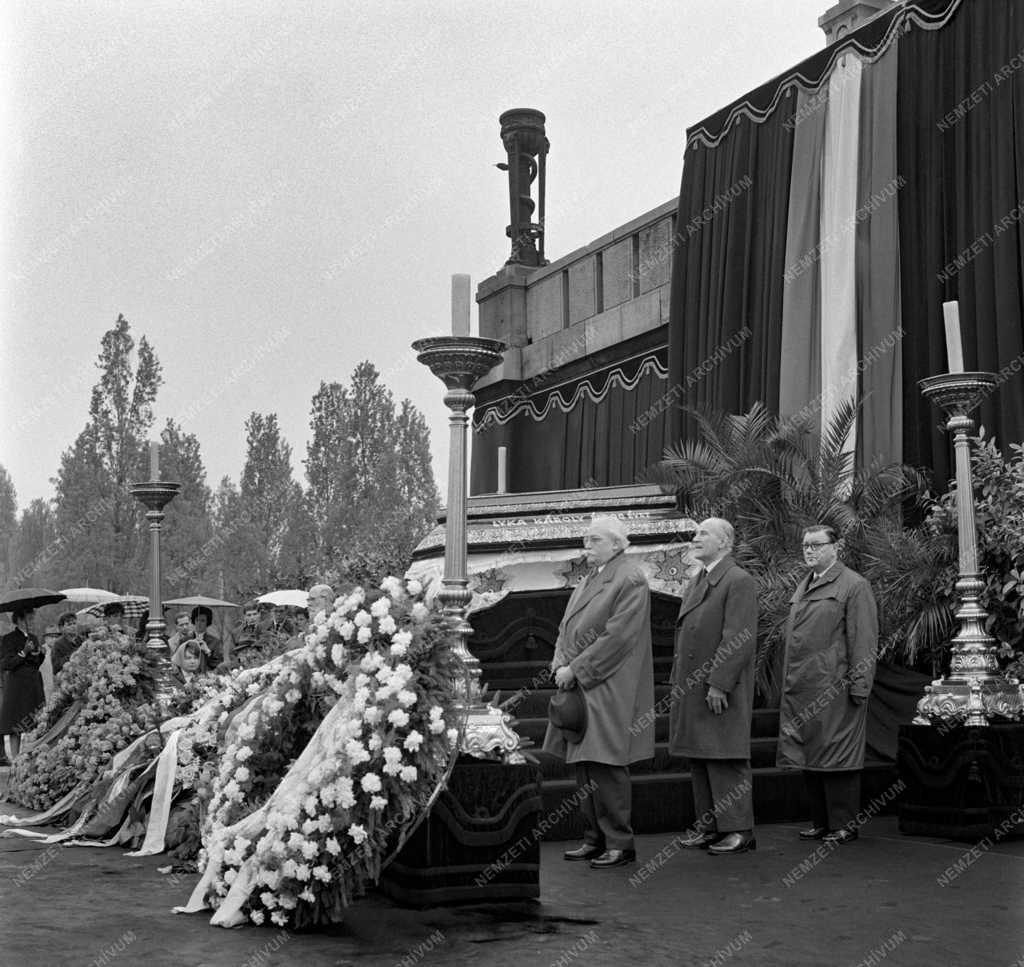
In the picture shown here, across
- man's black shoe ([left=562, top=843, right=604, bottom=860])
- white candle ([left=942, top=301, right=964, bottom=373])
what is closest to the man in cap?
man's black shoe ([left=562, top=843, right=604, bottom=860])

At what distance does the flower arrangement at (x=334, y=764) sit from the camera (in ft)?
14.8

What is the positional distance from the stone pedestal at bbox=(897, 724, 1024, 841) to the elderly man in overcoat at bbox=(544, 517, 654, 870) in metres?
1.76

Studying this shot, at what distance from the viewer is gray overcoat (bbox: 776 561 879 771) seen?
A: 21.3 feet

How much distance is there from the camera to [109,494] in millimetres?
22672

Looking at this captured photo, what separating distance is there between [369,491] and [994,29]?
59.8ft

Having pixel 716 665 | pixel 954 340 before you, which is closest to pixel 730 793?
pixel 716 665

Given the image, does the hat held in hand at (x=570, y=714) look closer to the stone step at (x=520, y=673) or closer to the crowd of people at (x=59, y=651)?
the stone step at (x=520, y=673)

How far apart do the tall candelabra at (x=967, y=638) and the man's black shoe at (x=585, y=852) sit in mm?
1992

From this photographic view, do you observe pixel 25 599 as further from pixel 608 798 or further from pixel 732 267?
pixel 732 267

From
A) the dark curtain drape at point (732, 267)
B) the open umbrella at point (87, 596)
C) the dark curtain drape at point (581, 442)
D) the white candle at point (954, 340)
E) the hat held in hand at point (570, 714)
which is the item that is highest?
the dark curtain drape at point (732, 267)

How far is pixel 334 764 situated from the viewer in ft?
15.1

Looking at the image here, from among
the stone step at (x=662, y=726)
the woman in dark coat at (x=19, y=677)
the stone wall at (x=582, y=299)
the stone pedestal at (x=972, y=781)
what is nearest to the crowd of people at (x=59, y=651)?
the woman in dark coat at (x=19, y=677)

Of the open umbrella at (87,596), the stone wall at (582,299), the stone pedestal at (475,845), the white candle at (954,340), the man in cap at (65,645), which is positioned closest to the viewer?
A: the stone pedestal at (475,845)

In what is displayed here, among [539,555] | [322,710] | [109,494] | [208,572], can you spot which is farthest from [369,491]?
[322,710]
